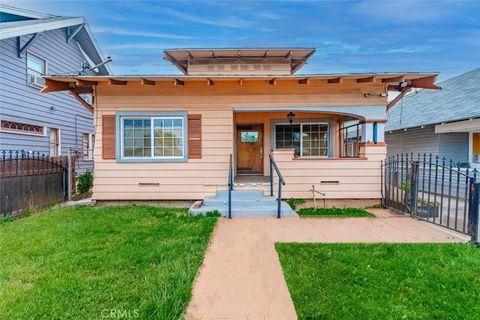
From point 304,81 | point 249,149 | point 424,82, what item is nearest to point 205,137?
point 249,149

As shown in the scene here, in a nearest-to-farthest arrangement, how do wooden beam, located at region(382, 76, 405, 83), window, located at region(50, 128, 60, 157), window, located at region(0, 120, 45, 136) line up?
wooden beam, located at region(382, 76, 405, 83)
window, located at region(0, 120, 45, 136)
window, located at region(50, 128, 60, 157)

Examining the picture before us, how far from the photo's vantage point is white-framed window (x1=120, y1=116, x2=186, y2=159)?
25.5ft

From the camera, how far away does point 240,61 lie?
33.1 ft

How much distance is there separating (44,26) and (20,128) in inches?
149

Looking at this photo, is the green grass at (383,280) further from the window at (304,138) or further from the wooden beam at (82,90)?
the wooden beam at (82,90)

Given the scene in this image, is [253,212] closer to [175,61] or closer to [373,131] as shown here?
[373,131]

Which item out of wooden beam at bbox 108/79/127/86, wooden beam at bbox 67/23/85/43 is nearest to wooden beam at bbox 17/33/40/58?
wooden beam at bbox 67/23/85/43

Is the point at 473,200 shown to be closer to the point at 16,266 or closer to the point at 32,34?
the point at 16,266

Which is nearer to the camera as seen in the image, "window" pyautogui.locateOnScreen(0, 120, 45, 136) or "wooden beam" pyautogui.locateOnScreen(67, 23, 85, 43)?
"window" pyautogui.locateOnScreen(0, 120, 45, 136)

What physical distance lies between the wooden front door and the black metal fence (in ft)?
18.8

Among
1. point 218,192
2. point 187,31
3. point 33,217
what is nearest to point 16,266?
point 33,217

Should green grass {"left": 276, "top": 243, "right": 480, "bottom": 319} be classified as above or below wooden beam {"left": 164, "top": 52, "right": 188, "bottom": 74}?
below

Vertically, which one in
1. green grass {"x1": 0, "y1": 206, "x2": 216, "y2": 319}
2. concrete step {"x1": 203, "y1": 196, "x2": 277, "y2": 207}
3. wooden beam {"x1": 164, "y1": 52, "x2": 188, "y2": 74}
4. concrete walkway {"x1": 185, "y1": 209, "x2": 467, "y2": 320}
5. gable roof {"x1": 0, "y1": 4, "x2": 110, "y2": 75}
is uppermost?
gable roof {"x1": 0, "y1": 4, "x2": 110, "y2": 75}

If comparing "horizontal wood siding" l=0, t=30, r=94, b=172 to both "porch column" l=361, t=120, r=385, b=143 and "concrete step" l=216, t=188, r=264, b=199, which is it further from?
"porch column" l=361, t=120, r=385, b=143
